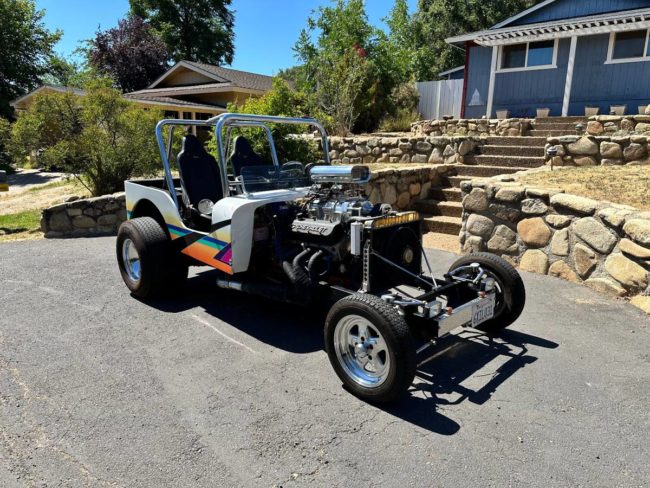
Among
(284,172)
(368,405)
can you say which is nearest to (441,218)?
(284,172)

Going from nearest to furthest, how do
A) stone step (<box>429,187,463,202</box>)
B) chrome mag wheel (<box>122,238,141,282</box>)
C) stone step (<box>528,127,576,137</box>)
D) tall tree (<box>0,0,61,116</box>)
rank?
chrome mag wheel (<box>122,238,141,282</box>), stone step (<box>429,187,463,202</box>), stone step (<box>528,127,576,137</box>), tall tree (<box>0,0,61,116</box>)

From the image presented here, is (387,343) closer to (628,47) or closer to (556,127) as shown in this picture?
(556,127)

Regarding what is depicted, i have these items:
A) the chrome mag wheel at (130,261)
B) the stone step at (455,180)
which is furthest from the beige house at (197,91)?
the chrome mag wheel at (130,261)

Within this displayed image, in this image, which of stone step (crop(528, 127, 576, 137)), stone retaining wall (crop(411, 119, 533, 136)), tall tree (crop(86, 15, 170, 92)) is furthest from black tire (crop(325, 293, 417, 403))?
tall tree (crop(86, 15, 170, 92))

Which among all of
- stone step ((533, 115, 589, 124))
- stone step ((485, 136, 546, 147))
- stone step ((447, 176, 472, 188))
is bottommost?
stone step ((447, 176, 472, 188))

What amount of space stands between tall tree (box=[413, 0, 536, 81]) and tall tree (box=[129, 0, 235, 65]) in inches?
593

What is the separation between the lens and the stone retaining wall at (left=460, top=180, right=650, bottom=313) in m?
4.85

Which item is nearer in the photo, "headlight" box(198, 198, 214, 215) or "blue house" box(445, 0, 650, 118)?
"headlight" box(198, 198, 214, 215)

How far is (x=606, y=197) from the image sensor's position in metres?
6.00

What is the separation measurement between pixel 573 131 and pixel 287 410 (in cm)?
1103

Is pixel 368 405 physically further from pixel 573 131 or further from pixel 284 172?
pixel 573 131

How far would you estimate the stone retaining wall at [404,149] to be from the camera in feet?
33.9

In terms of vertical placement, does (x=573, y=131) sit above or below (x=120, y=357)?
above

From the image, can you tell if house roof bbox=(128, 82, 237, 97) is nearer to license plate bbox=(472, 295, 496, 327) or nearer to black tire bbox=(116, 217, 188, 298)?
black tire bbox=(116, 217, 188, 298)
